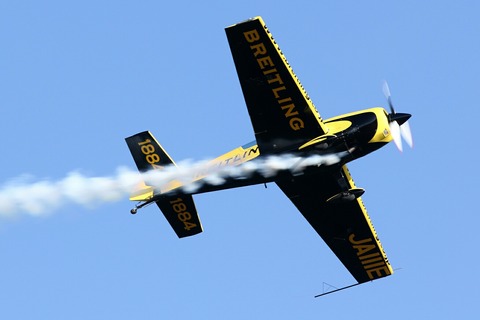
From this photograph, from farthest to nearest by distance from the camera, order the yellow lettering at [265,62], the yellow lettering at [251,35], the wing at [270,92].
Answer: the yellow lettering at [265,62] < the wing at [270,92] < the yellow lettering at [251,35]

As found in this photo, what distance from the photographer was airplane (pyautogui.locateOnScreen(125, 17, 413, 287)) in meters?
26.6

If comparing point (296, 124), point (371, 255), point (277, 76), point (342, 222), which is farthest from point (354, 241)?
point (277, 76)

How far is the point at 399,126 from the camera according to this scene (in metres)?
28.2

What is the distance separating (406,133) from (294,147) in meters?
3.31

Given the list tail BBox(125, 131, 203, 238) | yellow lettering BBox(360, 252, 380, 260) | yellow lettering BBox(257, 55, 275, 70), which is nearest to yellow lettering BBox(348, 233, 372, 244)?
yellow lettering BBox(360, 252, 380, 260)

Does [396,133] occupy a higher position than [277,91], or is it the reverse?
[277,91]

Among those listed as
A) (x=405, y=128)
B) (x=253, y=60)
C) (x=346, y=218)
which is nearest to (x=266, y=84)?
(x=253, y=60)

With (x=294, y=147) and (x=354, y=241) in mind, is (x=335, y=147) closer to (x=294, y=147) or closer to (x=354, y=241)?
(x=294, y=147)

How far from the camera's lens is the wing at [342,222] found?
29.9m

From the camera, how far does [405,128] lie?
28656 millimetres

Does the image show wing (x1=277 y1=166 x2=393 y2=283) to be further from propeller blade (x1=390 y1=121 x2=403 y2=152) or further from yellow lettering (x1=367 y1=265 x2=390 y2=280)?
propeller blade (x1=390 y1=121 x2=403 y2=152)

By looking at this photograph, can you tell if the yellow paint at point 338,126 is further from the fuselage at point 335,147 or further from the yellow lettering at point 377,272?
the yellow lettering at point 377,272

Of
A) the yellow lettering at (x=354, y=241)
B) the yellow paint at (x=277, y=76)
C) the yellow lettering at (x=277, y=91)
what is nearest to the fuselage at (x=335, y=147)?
the yellow paint at (x=277, y=76)

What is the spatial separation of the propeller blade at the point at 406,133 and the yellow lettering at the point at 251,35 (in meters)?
5.17
